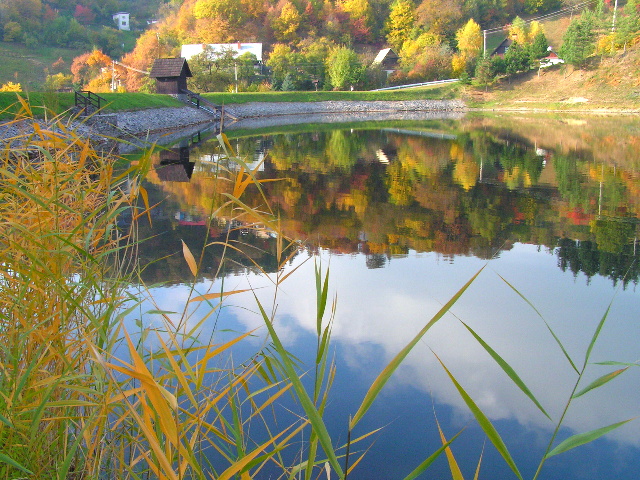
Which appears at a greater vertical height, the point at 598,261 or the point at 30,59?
the point at 30,59

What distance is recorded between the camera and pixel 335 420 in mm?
3459

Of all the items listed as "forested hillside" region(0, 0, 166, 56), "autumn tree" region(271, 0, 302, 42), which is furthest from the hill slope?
"forested hillside" region(0, 0, 166, 56)

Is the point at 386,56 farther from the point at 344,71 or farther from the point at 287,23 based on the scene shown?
the point at 287,23

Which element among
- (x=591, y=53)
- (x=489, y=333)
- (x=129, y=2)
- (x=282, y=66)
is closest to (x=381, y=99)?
(x=282, y=66)

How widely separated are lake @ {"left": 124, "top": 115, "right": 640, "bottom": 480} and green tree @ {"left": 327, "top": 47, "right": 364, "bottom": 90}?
34205 millimetres

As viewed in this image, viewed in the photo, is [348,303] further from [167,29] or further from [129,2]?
Result: [129,2]

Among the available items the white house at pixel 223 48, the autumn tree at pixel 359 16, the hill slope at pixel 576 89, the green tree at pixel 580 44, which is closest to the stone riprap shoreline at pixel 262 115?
the hill slope at pixel 576 89

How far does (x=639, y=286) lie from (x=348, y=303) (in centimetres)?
279

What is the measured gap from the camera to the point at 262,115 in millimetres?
37125

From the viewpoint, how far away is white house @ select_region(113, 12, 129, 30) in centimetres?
7356

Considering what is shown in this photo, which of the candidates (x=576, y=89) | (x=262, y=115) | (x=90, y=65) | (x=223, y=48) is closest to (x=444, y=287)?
(x=262, y=115)

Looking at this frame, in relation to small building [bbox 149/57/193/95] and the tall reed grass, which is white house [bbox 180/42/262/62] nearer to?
small building [bbox 149/57/193/95]

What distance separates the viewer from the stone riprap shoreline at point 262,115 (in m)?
21.2

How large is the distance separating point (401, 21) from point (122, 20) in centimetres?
3588
